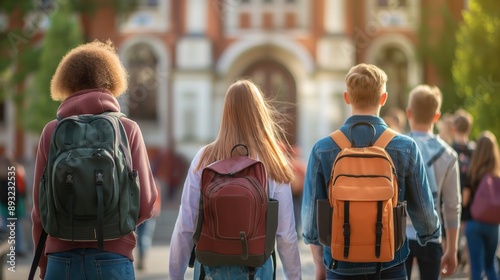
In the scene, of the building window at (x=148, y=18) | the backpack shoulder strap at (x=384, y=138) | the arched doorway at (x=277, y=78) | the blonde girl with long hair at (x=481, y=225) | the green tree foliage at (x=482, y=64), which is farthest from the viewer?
the arched doorway at (x=277, y=78)

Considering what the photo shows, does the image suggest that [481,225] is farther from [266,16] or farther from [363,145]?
[266,16]

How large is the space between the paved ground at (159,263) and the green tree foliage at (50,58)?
3.92m

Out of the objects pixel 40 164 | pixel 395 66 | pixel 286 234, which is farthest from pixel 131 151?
pixel 395 66

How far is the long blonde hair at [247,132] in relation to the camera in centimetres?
504

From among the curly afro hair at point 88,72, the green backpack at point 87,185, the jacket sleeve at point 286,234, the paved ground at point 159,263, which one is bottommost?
the paved ground at point 159,263

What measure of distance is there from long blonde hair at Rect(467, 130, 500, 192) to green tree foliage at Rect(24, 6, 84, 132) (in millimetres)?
16862

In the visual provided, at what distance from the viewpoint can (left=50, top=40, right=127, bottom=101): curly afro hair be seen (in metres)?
4.91

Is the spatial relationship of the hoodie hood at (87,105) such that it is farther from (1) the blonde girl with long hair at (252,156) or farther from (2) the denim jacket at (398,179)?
(2) the denim jacket at (398,179)

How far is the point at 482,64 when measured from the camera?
2030 centimetres

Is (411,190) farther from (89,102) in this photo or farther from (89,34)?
(89,34)

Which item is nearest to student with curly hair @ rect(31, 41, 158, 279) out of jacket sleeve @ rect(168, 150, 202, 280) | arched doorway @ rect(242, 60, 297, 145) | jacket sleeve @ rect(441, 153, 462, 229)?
jacket sleeve @ rect(168, 150, 202, 280)

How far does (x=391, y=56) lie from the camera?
2955 cm

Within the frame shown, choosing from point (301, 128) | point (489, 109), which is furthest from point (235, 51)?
point (489, 109)

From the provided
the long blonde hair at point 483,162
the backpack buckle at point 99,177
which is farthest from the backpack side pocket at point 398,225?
the long blonde hair at point 483,162
